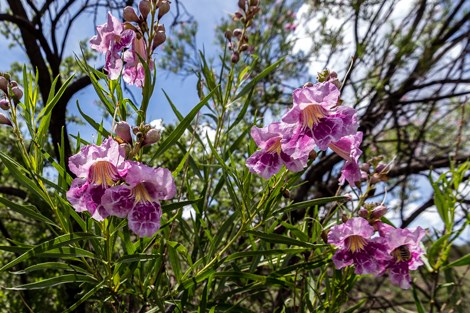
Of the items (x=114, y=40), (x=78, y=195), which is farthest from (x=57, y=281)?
(x=114, y=40)

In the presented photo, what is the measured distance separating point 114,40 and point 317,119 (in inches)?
15.5

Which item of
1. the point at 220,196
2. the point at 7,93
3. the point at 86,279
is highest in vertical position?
the point at 220,196

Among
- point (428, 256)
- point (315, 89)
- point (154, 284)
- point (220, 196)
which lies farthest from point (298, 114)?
point (220, 196)

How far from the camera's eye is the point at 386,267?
0.94 m

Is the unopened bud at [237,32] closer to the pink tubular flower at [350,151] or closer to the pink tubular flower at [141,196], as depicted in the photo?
the pink tubular flower at [350,151]

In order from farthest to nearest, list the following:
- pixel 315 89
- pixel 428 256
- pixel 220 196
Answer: pixel 220 196
pixel 428 256
pixel 315 89

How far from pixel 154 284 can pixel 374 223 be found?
449 mm

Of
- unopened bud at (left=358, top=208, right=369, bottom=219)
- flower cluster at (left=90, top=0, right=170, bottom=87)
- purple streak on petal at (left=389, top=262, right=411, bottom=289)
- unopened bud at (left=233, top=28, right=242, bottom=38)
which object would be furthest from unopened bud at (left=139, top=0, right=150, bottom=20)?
purple streak on petal at (left=389, top=262, right=411, bottom=289)

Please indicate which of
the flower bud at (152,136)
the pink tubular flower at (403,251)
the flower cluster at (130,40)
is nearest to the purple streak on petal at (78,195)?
the flower bud at (152,136)

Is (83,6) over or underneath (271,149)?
over

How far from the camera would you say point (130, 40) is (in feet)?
2.71

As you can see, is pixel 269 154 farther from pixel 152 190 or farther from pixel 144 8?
pixel 144 8

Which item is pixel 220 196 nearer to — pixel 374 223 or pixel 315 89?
pixel 374 223

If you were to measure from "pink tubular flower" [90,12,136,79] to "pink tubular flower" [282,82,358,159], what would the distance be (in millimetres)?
318
